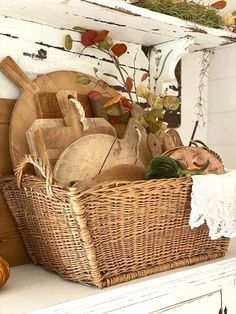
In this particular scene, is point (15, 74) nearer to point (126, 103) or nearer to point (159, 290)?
point (126, 103)

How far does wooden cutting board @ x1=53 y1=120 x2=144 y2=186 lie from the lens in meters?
1.05

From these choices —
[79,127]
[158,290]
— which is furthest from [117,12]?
[158,290]

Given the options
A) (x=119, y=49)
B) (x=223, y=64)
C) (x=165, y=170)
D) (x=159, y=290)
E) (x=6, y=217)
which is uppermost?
(x=119, y=49)

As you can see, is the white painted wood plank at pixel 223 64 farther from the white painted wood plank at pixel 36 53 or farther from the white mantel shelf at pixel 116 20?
the white painted wood plank at pixel 36 53

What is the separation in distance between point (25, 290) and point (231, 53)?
113cm

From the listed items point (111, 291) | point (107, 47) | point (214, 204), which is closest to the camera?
point (111, 291)

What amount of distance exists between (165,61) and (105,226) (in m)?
0.64

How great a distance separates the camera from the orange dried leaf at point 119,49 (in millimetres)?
1289

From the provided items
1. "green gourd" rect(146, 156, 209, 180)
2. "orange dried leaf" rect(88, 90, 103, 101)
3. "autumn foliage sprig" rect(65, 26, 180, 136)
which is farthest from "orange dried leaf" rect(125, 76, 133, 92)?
"green gourd" rect(146, 156, 209, 180)

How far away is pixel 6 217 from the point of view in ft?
3.68

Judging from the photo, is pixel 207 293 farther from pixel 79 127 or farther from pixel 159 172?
pixel 79 127

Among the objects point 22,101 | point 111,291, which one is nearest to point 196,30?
point 22,101

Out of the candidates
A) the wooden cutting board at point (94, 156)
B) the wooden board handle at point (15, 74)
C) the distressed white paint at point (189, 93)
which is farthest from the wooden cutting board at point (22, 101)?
the distressed white paint at point (189, 93)

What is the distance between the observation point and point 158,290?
3.20 feet
